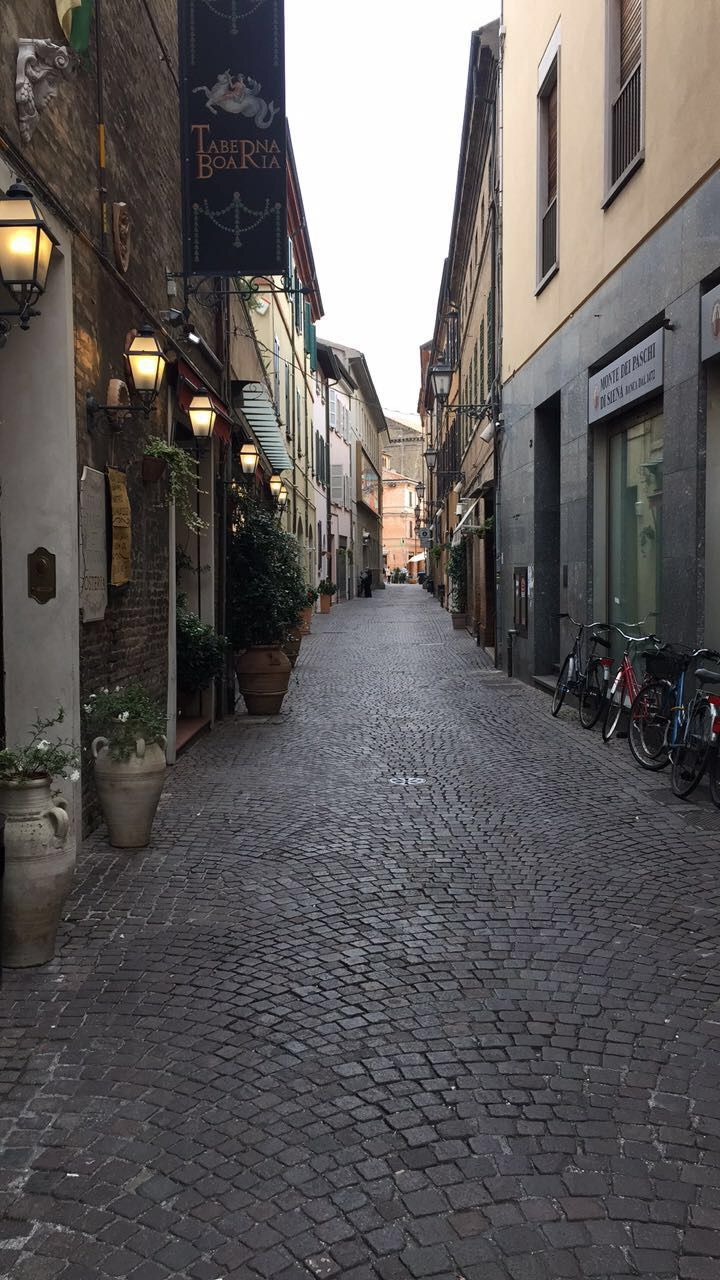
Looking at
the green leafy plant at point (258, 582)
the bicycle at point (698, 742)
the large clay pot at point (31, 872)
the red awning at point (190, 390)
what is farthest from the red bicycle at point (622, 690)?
the large clay pot at point (31, 872)

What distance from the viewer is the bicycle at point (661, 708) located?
7.53 metres

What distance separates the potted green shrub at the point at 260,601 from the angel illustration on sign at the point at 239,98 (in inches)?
181

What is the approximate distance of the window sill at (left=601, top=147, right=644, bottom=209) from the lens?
29.3ft

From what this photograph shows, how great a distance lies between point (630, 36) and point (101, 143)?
19.5 ft

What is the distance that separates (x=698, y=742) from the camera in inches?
270

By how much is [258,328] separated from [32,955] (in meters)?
17.5

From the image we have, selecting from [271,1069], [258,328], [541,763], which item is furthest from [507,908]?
[258,328]

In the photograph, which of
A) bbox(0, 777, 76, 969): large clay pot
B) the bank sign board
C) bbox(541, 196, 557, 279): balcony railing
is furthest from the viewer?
bbox(541, 196, 557, 279): balcony railing

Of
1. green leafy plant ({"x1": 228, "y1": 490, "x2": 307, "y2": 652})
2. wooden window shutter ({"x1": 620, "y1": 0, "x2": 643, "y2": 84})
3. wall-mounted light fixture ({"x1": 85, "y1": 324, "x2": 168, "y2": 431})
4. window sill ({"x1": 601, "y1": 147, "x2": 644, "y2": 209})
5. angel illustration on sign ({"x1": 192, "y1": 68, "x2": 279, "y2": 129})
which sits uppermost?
wooden window shutter ({"x1": 620, "y1": 0, "x2": 643, "y2": 84})

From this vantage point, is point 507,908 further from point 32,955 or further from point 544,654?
point 544,654

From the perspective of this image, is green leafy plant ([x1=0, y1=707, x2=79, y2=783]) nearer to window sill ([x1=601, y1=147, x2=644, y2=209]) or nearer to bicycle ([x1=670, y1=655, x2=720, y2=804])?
bicycle ([x1=670, y1=655, x2=720, y2=804])

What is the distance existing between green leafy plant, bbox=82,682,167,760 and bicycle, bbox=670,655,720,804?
3564 millimetres

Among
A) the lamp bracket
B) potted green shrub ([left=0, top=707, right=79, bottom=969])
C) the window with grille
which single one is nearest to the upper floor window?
the window with grille

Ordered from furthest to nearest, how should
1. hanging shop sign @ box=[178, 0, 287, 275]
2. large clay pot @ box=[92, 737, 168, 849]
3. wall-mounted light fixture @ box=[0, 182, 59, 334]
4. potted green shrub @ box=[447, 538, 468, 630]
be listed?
potted green shrub @ box=[447, 538, 468, 630]
hanging shop sign @ box=[178, 0, 287, 275]
large clay pot @ box=[92, 737, 168, 849]
wall-mounted light fixture @ box=[0, 182, 59, 334]
